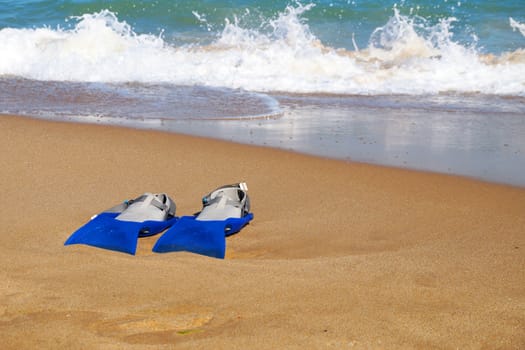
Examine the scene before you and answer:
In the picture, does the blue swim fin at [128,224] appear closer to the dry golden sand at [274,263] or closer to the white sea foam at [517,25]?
the dry golden sand at [274,263]

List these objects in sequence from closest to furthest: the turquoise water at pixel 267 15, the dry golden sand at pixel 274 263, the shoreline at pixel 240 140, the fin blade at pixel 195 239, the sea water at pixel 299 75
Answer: the dry golden sand at pixel 274 263 → the fin blade at pixel 195 239 → the shoreline at pixel 240 140 → the sea water at pixel 299 75 → the turquoise water at pixel 267 15

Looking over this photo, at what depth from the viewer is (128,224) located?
4.28 metres

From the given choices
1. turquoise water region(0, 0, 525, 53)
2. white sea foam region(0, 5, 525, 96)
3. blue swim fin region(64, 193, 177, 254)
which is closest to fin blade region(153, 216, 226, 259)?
blue swim fin region(64, 193, 177, 254)

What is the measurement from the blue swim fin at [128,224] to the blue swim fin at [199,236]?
14 cm

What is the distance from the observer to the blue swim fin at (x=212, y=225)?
4.03 metres

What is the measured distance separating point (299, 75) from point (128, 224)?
7291mm

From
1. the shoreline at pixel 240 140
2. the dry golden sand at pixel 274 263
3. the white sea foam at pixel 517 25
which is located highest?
the white sea foam at pixel 517 25

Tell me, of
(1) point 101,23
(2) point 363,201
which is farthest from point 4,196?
(1) point 101,23

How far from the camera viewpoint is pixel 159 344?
2.77 metres

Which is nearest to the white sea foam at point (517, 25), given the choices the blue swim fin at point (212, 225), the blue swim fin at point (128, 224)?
the blue swim fin at point (212, 225)

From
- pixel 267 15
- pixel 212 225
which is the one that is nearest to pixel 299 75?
pixel 267 15

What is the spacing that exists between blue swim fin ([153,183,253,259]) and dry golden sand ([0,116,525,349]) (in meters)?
0.08

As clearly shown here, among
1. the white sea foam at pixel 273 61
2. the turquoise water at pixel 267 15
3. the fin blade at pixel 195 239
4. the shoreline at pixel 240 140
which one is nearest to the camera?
the fin blade at pixel 195 239

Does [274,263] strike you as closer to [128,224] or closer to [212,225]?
[212,225]
